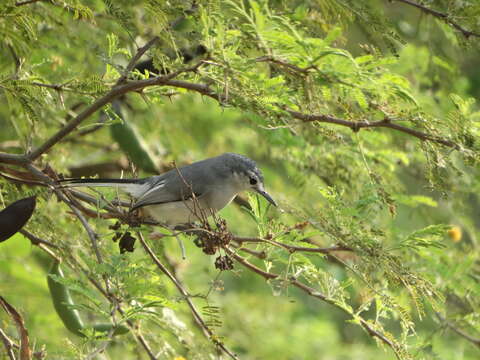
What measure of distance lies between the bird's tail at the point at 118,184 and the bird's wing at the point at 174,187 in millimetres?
41

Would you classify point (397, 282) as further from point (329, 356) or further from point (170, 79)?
point (329, 356)

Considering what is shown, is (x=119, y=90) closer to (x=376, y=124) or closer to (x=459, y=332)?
→ (x=376, y=124)

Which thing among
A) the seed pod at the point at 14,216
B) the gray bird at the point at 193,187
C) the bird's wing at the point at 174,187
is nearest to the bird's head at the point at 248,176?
the gray bird at the point at 193,187

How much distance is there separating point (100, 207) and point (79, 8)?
0.87 m

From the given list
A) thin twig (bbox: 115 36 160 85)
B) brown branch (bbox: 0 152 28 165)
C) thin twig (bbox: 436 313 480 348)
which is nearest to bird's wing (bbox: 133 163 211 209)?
brown branch (bbox: 0 152 28 165)

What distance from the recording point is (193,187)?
11.8ft

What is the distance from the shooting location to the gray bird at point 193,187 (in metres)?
3.36

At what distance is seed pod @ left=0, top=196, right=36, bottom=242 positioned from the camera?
8.10 ft

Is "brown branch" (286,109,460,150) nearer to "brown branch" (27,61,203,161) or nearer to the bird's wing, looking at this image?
"brown branch" (27,61,203,161)

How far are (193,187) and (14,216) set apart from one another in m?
1.27

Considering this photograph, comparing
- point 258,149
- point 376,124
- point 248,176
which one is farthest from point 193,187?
point 376,124

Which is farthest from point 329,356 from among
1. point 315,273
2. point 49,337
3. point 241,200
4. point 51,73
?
point 51,73

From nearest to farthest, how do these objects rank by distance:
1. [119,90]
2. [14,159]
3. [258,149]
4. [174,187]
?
[119,90]
[14,159]
[174,187]
[258,149]

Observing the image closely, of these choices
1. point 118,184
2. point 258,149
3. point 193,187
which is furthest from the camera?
point 258,149
